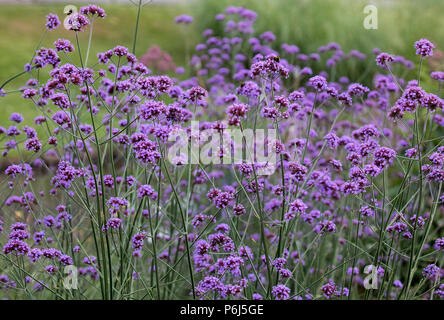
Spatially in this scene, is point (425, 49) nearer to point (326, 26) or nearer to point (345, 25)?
point (326, 26)

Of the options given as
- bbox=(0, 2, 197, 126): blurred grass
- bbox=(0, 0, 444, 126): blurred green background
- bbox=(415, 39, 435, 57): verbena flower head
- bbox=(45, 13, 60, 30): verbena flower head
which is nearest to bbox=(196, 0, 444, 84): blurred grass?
bbox=(0, 0, 444, 126): blurred green background

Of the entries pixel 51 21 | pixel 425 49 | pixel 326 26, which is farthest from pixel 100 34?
pixel 425 49

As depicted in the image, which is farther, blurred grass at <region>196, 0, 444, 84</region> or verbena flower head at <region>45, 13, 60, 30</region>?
blurred grass at <region>196, 0, 444, 84</region>

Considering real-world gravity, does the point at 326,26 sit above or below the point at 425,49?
above

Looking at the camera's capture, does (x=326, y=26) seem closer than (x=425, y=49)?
No

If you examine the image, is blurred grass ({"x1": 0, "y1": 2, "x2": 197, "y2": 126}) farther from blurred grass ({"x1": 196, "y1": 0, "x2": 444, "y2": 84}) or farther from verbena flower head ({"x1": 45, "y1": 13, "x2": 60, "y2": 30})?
verbena flower head ({"x1": 45, "y1": 13, "x2": 60, "y2": 30})

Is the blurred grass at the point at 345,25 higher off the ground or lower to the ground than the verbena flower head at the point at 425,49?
higher

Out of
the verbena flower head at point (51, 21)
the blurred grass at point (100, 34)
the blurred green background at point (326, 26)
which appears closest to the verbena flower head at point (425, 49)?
the verbena flower head at point (51, 21)

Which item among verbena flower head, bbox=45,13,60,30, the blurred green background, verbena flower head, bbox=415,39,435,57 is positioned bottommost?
verbena flower head, bbox=415,39,435,57

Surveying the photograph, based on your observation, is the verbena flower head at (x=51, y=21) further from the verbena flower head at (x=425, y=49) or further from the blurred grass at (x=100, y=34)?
the blurred grass at (x=100, y=34)

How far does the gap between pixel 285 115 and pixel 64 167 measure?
773 mm

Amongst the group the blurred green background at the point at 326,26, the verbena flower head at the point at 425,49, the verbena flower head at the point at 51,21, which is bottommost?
the verbena flower head at the point at 425,49
